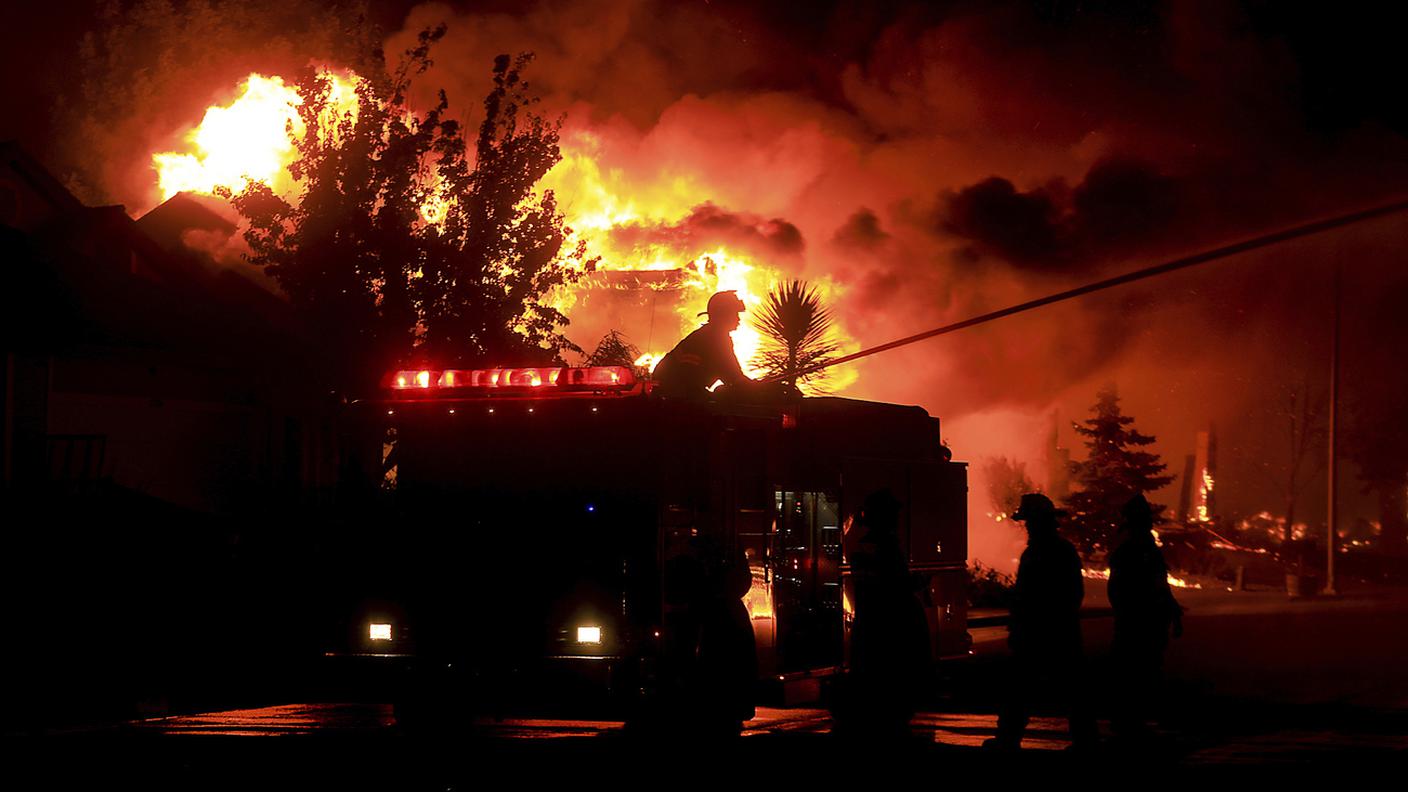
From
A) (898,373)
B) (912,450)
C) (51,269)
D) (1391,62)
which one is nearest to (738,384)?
(912,450)

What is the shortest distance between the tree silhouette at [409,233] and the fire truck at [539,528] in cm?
1188

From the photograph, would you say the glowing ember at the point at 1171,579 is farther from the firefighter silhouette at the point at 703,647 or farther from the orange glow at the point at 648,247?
the firefighter silhouette at the point at 703,647

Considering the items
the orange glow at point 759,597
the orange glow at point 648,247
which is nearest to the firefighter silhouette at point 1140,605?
the orange glow at point 759,597

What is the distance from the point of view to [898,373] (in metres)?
34.3

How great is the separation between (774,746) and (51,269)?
1714 cm

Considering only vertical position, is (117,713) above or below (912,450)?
below

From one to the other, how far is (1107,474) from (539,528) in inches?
1391

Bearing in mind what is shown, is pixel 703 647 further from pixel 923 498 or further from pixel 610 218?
pixel 610 218

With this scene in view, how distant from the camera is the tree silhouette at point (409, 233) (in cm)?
2183

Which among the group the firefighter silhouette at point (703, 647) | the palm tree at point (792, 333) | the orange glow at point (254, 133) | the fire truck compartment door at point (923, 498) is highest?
the orange glow at point (254, 133)

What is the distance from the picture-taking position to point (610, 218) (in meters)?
29.0

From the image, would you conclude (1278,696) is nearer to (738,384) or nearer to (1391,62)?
(738,384)

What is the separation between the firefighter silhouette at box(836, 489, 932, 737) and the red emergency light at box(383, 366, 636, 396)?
6.46ft

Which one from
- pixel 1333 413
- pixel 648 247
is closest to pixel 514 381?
pixel 648 247
